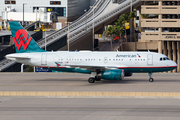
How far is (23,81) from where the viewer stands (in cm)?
4541

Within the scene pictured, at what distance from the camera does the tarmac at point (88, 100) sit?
25.0m

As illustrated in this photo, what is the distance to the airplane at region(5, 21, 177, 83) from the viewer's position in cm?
4253

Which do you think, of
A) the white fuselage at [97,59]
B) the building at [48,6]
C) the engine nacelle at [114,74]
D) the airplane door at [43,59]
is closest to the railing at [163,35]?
the white fuselage at [97,59]

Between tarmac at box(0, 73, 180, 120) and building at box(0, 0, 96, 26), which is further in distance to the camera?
building at box(0, 0, 96, 26)

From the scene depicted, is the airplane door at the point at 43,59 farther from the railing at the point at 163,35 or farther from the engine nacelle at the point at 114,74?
the railing at the point at 163,35

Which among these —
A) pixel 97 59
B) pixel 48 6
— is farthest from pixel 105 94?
pixel 48 6

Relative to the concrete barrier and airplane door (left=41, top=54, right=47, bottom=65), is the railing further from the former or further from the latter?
the concrete barrier

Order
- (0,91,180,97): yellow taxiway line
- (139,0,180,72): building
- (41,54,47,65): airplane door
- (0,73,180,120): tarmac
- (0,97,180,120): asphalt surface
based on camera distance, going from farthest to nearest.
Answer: (139,0,180,72): building < (41,54,47,65): airplane door < (0,91,180,97): yellow taxiway line < (0,73,180,120): tarmac < (0,97,180,120): asphalt surface

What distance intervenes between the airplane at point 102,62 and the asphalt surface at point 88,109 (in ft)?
35.6

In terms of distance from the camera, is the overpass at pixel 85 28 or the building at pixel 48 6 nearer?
the overpass at pixel 85 28

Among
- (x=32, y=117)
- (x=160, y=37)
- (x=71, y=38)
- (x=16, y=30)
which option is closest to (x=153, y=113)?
(x=32, y=117)

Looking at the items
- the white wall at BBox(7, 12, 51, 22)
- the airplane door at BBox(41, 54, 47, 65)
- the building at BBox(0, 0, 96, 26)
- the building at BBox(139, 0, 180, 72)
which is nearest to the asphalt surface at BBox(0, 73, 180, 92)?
the airplane door at BBox(41, 54, 47, 65)

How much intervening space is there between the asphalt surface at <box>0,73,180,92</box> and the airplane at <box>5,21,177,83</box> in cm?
144

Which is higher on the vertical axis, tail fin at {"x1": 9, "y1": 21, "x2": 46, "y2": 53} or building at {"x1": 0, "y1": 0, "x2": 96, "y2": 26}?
building at {"x1": 0, "y1": 0, "x2": 96, "y2": 26}
